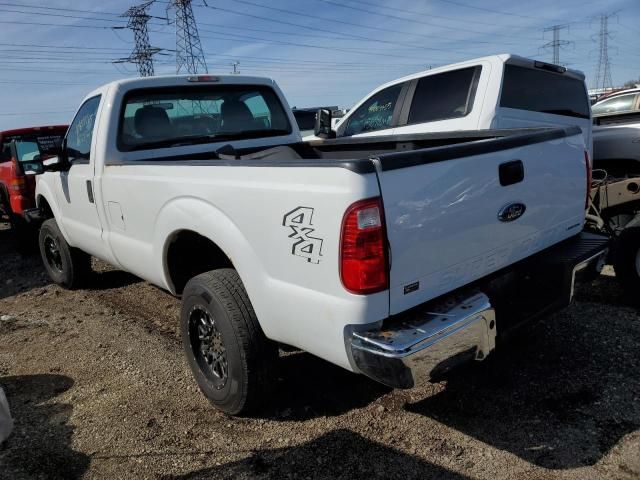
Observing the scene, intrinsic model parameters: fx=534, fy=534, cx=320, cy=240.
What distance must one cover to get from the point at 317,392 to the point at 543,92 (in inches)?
161

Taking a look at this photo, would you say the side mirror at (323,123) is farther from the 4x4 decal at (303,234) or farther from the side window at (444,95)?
the 4x4 decal at (303,234)

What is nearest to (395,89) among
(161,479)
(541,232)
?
(541,232)

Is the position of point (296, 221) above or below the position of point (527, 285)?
above

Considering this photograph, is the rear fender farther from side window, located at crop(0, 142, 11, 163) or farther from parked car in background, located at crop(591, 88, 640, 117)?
parked car in background, located at crop(591, 88, 640, 117)

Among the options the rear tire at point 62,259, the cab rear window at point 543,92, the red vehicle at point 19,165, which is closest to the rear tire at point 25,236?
the red vehicle at point 19,165

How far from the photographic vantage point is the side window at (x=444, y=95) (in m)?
5.33

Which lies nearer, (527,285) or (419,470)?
(419,470)

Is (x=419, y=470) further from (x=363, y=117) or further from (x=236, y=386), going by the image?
(x=363, y=117)

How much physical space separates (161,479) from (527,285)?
2.11 m

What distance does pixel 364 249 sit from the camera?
2.11 metres

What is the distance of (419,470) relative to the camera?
253 centimetres

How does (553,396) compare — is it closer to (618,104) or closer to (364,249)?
(364,249)

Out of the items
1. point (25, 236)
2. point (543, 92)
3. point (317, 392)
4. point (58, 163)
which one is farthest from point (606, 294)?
point (25, 236)

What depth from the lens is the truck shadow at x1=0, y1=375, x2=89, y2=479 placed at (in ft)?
9.02
